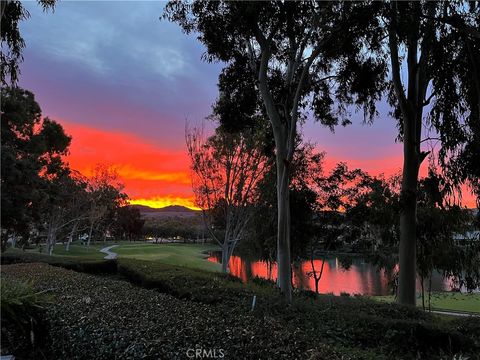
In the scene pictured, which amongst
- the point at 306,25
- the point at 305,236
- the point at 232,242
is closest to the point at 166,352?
the point at 306,25

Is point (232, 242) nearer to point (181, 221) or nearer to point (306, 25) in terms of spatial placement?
point (306, 25)

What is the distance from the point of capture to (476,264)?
17500 millimetres

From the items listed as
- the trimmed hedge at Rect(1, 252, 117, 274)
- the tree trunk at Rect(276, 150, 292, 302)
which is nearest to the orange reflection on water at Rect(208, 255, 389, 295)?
the trimmed hedge at Rect(1, 252, 117, 274)

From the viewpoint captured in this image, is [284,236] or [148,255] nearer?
[284,236]

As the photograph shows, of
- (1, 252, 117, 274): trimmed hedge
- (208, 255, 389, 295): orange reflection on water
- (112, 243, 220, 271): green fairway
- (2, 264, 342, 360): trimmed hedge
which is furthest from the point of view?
(112, 243, 220, 271): green fairway

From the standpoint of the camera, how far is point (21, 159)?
2225 cm

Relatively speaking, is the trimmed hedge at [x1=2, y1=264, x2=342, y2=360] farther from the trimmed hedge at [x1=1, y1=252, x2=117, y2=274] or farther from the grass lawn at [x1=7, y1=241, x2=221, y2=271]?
the grass lawn at [x1=7, y1=241, x2=221, y2=271]


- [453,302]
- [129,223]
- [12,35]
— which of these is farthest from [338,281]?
[129,223]

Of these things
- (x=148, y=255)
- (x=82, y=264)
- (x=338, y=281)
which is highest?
(x=82, y=264)

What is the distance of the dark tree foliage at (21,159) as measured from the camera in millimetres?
20922

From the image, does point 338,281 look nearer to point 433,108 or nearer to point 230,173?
point 230,173

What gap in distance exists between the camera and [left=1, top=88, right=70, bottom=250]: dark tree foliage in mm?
20922

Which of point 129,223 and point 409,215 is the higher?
point 129,223

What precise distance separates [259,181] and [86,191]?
26323 mm
